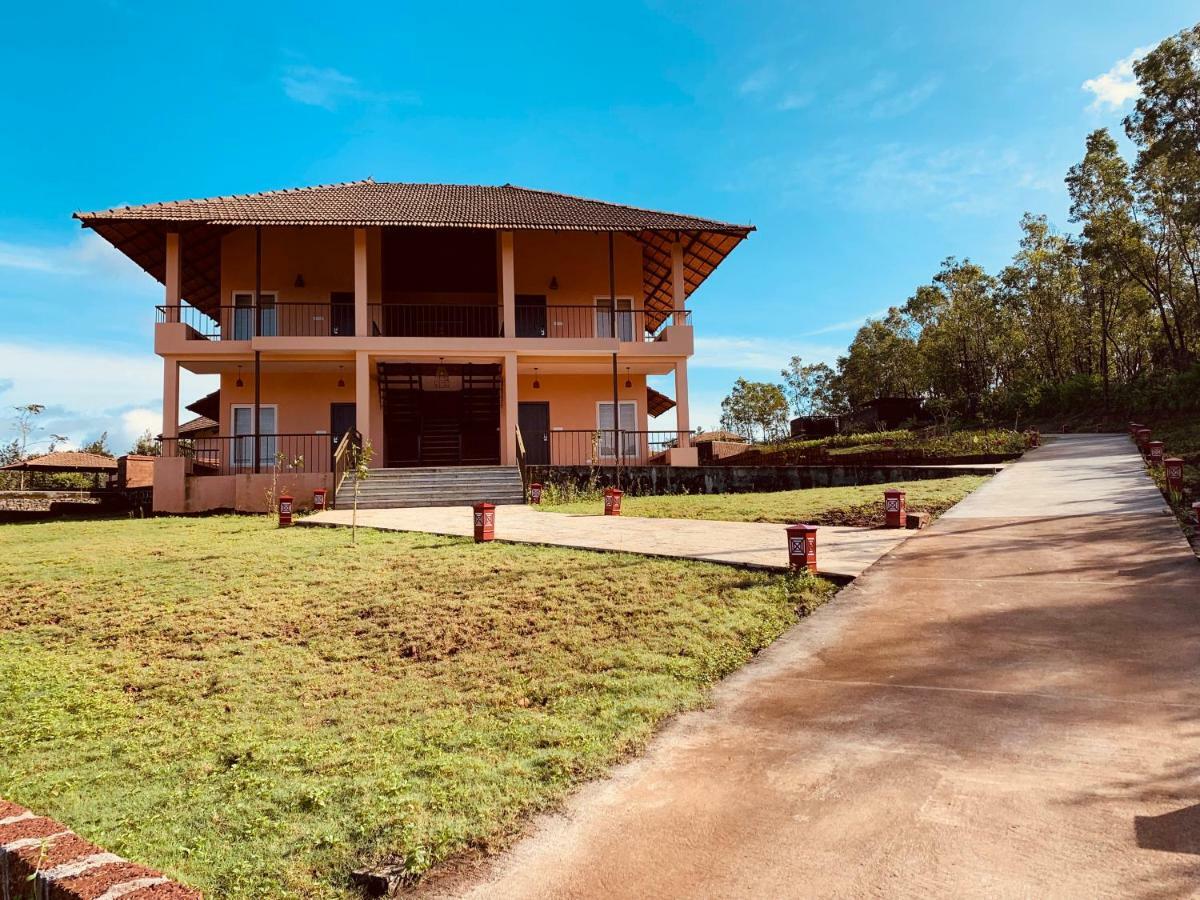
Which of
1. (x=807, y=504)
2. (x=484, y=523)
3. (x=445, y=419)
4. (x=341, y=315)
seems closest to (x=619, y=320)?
(x=445, y=419)

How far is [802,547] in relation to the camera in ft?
21.6

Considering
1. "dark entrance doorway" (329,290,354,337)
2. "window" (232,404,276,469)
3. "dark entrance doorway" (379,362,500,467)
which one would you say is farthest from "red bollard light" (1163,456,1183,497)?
"window" (232,404,276,469)

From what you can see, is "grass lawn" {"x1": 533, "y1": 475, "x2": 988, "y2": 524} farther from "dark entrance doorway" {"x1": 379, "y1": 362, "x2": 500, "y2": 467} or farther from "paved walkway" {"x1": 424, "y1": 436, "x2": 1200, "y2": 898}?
"dark entrance doorway" {"x1": 379, "y1": 362, "x2": 500, "y2": 467}

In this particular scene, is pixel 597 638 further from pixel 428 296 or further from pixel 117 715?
pixel 428 296

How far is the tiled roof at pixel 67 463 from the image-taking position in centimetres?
2331

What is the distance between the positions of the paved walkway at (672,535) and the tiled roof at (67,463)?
1645cm

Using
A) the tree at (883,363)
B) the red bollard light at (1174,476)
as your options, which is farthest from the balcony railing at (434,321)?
the tree at (883,363)

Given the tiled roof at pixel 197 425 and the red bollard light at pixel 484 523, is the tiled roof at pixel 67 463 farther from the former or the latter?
the red bollard light at pixel 484 523

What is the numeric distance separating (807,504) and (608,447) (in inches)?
363

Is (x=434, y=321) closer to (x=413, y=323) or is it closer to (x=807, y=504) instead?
(x=413, y=323)

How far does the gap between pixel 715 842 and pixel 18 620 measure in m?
6.95

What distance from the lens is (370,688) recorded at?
15.8 ft

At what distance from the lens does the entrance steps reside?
15195 mm

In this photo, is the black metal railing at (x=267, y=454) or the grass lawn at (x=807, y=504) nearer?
the grass lawn at (x=807, y=504)
